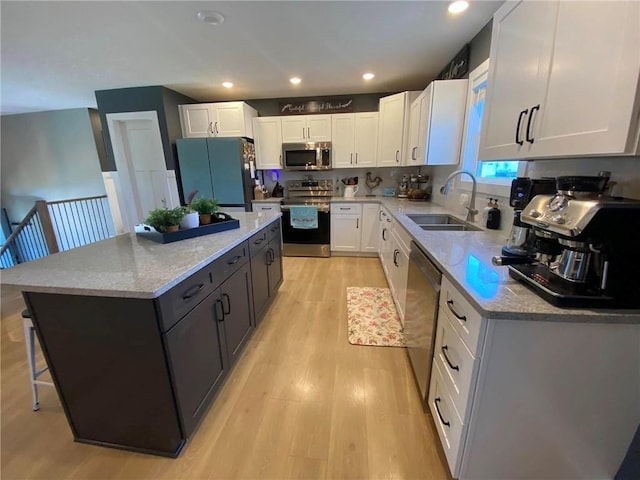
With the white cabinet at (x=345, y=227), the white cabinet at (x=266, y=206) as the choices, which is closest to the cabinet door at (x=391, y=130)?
the white cabinet at (x=345, y=227)

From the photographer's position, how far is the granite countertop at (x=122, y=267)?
3.43ft

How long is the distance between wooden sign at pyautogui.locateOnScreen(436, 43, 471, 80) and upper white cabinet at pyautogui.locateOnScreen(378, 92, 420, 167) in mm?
565

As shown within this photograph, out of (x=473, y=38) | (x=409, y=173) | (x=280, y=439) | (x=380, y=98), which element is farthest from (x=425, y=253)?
(x=380, y=98)

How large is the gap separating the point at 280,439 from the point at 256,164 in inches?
146

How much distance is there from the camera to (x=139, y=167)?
3.96 meters

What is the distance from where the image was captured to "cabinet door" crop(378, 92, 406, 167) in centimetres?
350

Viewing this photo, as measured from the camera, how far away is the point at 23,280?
110 centimetres

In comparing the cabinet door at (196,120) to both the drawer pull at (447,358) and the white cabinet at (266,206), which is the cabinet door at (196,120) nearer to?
the white cabinet at (266,206)

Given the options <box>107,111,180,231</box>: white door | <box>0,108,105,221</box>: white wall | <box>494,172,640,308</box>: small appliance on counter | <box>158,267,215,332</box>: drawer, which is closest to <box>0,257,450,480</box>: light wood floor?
<box>158,267,215,332</box>: drawer

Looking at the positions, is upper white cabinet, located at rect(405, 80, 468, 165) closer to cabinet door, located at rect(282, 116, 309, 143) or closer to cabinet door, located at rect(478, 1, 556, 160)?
cabinet door, located at rect(478, 1, 556, 160)

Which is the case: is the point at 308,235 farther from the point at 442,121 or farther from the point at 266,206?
the point at 442,121

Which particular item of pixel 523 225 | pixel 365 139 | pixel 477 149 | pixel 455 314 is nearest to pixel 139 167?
pixel 365 139

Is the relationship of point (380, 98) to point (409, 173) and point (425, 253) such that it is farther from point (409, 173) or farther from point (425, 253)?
point (425, 253)

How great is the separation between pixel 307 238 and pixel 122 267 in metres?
2.77
